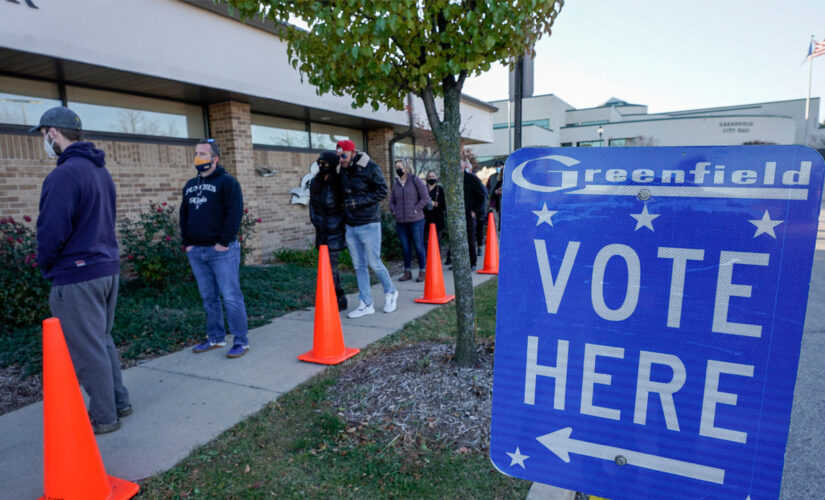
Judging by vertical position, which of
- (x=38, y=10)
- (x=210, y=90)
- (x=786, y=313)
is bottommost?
(x=786, y=313)

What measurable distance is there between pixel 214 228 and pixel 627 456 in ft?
12.5

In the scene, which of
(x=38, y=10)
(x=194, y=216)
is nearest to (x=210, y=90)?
(x=38, y=10)

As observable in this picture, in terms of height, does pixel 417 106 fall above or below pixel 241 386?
above

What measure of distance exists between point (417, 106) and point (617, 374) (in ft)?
42.9

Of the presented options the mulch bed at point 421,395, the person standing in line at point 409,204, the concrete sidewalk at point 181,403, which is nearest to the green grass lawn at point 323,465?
the mulch bed at point 421,395

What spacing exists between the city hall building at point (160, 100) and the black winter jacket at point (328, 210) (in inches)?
65.8

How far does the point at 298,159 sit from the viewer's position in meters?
10.5

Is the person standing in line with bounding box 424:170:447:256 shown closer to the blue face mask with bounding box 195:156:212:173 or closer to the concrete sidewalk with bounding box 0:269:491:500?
the concrete sidewalk with bounding box 0:269:491:500

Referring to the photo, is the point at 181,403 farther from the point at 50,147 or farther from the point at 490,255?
the point at 490,255

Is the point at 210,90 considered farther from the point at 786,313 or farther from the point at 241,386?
the point at 786,313

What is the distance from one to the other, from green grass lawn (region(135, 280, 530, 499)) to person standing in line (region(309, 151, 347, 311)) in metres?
2.65

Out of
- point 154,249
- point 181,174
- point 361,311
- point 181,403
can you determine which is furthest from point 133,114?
point 181,403

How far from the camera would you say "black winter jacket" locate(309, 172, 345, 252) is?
564 cm

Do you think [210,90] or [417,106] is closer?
[210,90]
